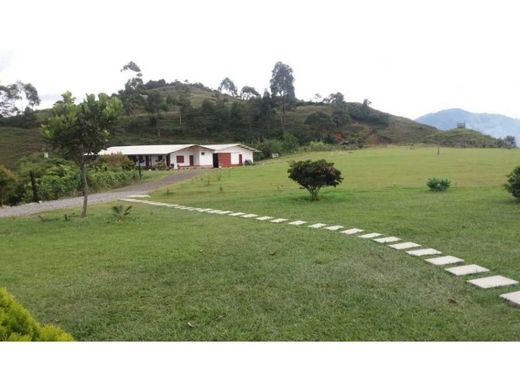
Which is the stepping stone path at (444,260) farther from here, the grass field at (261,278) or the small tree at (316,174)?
the small tree at (316,174)

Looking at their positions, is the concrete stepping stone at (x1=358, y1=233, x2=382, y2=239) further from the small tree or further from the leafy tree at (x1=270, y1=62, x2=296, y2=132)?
the leafy tree at (x1=270, y1=62, x2=296, y2=132)

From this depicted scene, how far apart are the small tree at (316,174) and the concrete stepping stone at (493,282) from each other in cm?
680

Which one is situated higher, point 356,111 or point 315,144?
point 356,111

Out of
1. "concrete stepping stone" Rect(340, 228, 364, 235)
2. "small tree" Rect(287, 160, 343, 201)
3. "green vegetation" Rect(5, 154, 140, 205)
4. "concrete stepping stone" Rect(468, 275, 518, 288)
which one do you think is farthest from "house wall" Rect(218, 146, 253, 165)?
"concrete stepping stone" Rect(468, 275, 518, 288)

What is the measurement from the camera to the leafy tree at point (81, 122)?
8.75m

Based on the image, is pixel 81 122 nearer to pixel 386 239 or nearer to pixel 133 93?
pixel 386 239

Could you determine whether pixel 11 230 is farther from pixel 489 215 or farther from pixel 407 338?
pixel 489 215

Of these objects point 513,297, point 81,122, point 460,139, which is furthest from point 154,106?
point 513,297

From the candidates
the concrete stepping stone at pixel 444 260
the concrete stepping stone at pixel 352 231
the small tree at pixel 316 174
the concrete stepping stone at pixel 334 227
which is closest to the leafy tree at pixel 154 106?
the small tree at pixel 316 174

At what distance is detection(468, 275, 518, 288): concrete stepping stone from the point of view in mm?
3945

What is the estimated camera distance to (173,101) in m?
64.8
